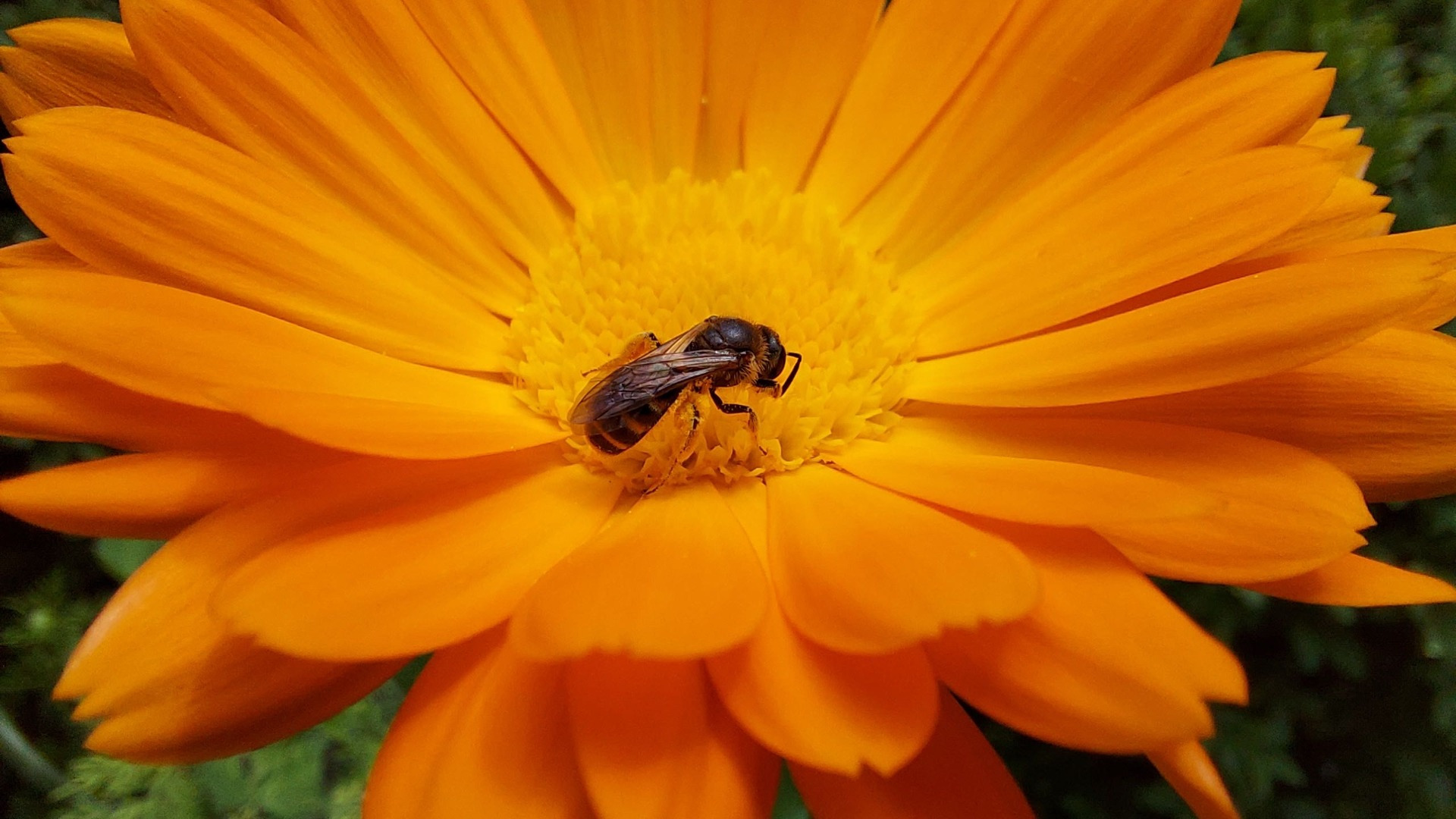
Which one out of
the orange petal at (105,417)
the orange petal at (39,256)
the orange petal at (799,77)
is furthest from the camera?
the orange petal at (799,77)

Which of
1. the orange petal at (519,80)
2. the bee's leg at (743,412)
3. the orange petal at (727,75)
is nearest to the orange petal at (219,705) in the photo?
the bee's leg at (743,412)

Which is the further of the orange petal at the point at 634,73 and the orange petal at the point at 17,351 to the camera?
the orange petal at the point at 634,73

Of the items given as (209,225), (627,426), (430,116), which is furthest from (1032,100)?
(209,225)

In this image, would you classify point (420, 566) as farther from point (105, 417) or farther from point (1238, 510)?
point (1238, 510)

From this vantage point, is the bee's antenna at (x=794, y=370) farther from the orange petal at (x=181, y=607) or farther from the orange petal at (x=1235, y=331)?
the orange petal at (x=181, y=607)

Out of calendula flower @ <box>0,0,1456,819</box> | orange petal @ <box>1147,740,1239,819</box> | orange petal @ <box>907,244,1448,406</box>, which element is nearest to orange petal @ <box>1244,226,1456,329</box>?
calendula flower @ <box>0,0,1456,819</box>

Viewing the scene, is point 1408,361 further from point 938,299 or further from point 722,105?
point 722,105
